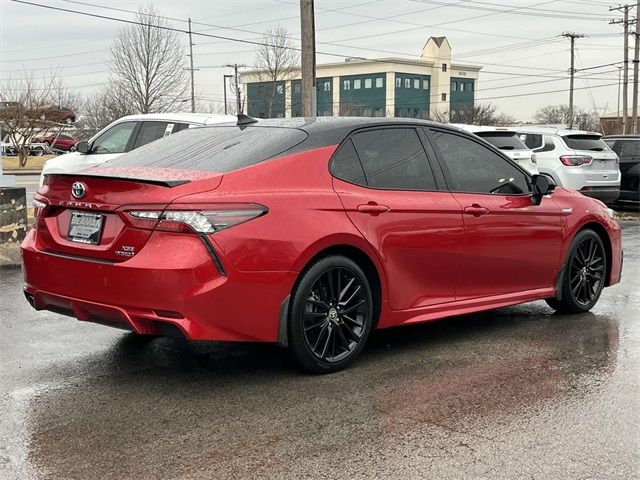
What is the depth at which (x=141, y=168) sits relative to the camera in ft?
15.1

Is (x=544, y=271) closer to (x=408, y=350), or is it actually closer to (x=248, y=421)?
(x=408, y=350)

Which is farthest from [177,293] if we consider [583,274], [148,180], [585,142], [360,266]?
[585,142]

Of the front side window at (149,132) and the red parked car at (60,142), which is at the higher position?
the red parked car at (60,142)

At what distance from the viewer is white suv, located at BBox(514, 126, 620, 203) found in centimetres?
1394

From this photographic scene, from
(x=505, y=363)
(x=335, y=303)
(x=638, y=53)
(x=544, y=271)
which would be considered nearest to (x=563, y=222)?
(x=544, y=271)

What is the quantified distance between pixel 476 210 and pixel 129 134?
750 cm

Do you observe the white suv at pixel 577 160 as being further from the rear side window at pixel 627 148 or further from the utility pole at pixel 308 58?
the utility pole at pixel 308 58

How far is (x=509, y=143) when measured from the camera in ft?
43.7

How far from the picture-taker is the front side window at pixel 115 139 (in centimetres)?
1158

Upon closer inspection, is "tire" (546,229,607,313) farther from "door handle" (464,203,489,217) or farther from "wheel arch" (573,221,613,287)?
"door handle" (464,203,489,217)

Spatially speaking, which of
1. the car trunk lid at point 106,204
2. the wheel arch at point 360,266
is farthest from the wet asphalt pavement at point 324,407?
the car trunk lid at point 106,204

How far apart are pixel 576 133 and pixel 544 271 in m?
9.30

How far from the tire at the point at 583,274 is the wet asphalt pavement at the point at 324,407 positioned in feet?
1.71

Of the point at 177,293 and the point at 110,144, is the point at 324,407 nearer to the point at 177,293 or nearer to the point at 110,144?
the point at 177,293
